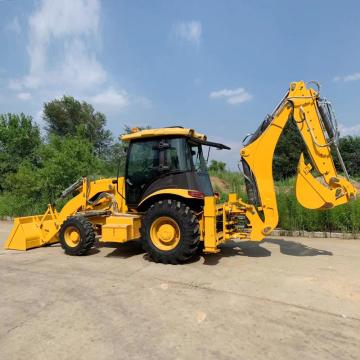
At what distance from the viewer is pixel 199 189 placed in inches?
255

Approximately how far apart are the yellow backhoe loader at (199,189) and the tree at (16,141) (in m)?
18.5

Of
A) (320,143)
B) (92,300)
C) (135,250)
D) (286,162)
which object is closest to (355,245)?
(320,143)

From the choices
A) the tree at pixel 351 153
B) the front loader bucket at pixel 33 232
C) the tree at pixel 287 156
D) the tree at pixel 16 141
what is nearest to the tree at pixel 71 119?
the tree at pixel 16 141

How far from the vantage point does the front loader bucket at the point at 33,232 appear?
7902mm

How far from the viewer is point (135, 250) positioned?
7.67m

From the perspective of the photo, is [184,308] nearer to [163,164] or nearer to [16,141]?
[163,164]

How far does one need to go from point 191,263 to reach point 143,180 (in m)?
1.84

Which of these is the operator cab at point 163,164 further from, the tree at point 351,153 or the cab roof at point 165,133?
the tree at point 351,153

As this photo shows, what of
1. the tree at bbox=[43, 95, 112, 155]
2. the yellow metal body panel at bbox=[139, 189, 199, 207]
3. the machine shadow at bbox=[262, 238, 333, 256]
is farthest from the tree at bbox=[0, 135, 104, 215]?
the tree at bbox=[43, 95, 112, 155]

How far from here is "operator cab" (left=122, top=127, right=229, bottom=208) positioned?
6488 mm

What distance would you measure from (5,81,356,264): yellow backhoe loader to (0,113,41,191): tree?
60.8 feet

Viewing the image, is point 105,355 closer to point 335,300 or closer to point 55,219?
point 335,300

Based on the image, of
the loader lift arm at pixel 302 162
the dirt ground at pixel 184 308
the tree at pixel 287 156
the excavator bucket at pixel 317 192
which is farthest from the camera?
the tree at pixel 287 156

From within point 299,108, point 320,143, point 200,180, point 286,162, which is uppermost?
point 286,162
